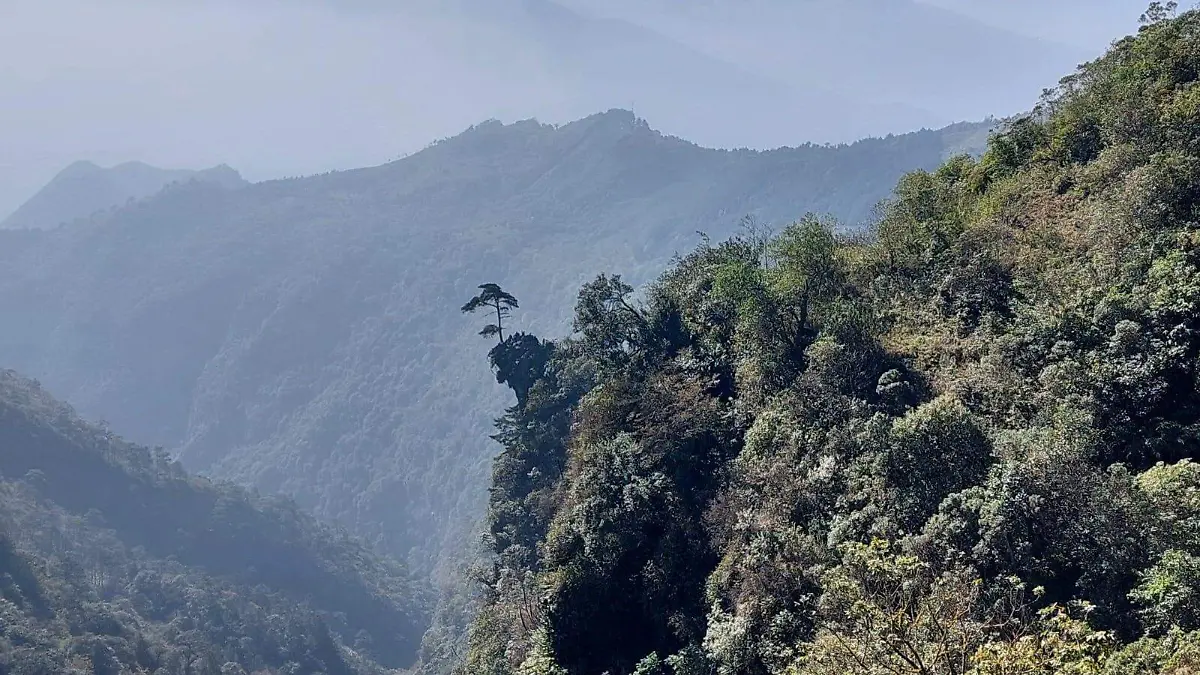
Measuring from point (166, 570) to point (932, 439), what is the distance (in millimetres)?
103066

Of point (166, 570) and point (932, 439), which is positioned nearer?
point (932, 439)

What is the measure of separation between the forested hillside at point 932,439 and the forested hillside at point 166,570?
58.9 m

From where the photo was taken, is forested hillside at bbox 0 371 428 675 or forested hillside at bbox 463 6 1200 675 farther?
forested hillside at bbox 0 371 428 675

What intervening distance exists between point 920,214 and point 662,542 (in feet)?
44.3

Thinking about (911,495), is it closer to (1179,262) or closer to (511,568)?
(1179,262)

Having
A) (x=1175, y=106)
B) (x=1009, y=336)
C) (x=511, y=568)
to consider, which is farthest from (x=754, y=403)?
(x=511, y=568)

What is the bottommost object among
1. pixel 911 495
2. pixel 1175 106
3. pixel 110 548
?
pixel 911 495

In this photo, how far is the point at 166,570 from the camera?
316ft

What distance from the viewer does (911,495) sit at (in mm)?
14117

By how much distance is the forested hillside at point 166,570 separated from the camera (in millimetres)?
70938

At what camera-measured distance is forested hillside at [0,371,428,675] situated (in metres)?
70.9

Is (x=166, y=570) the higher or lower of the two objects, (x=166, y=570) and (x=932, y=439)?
the higher

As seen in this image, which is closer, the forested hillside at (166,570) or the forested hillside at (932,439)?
the forested hillside at (932,439)

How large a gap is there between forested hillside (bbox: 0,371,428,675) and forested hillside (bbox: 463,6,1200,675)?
5887cm
